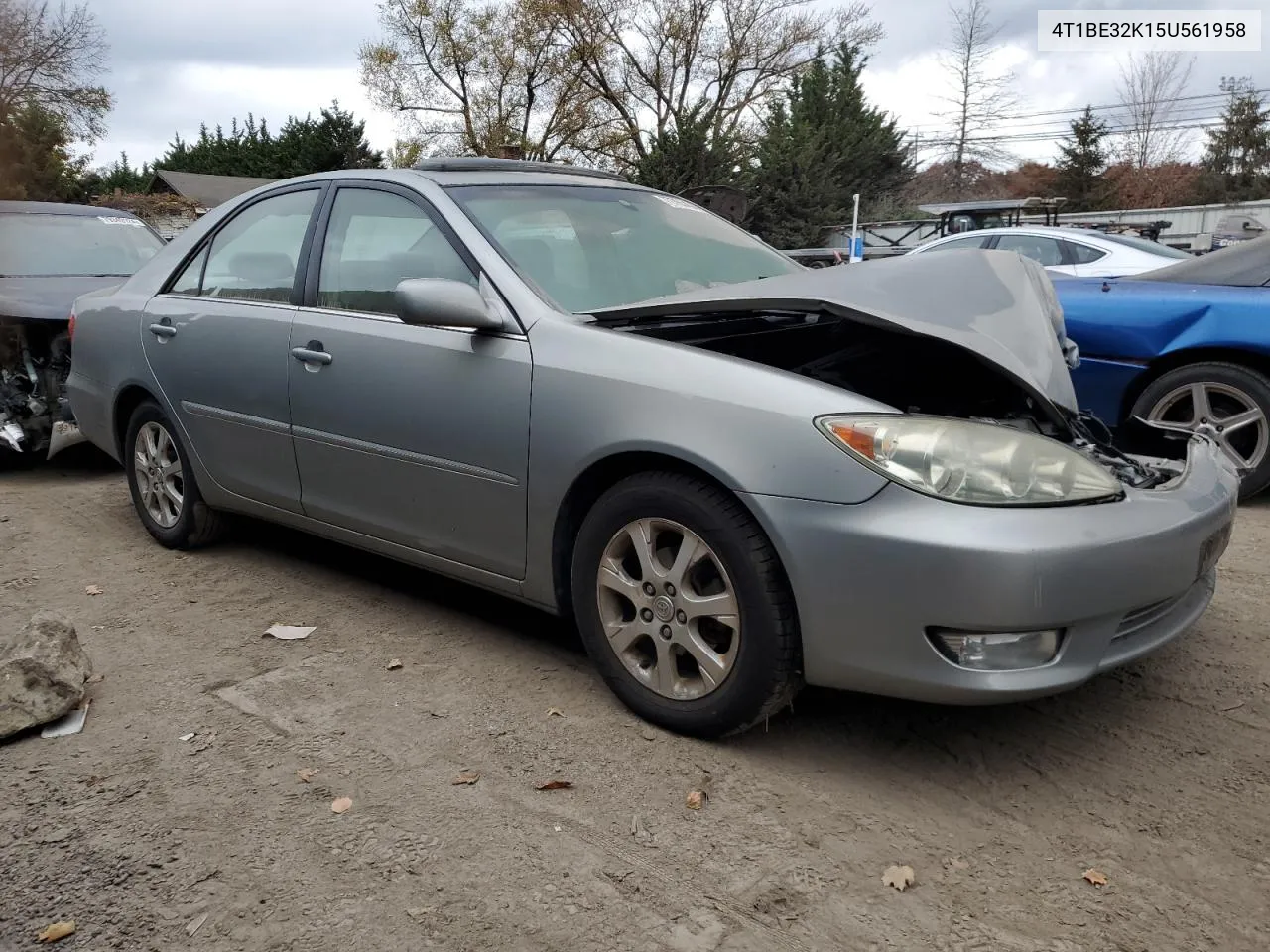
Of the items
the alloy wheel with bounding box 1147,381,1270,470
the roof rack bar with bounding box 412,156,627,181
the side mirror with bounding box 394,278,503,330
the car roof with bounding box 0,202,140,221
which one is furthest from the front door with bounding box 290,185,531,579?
the car roof with bounding box 0,202,140,221

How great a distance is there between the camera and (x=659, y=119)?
35969mm

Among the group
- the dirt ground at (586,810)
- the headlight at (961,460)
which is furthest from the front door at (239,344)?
the headlight at (961,460)

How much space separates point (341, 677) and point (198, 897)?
1159mm

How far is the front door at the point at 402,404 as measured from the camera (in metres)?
3.17

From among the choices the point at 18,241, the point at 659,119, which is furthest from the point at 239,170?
the point at 18,241

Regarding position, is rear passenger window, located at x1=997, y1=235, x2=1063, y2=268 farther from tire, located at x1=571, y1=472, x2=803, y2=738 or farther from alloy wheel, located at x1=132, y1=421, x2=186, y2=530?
tire, located at x1=571, y1=472, x2=803, y2=738

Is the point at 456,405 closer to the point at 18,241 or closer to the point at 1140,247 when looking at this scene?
the point at 18,241

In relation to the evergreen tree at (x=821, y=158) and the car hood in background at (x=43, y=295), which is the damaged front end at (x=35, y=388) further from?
the evergreen tree at (x=821, y=158)

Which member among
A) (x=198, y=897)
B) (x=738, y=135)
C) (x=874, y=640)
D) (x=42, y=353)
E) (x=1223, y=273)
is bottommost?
(x=198, y=897)

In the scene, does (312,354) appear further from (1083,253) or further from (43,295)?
(1083,253)

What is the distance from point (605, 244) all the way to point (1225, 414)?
3.37 metres

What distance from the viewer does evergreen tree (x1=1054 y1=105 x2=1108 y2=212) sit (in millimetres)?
47500

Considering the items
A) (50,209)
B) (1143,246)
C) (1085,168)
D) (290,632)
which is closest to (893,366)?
(290,632)

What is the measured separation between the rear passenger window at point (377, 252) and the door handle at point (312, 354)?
16 cm
